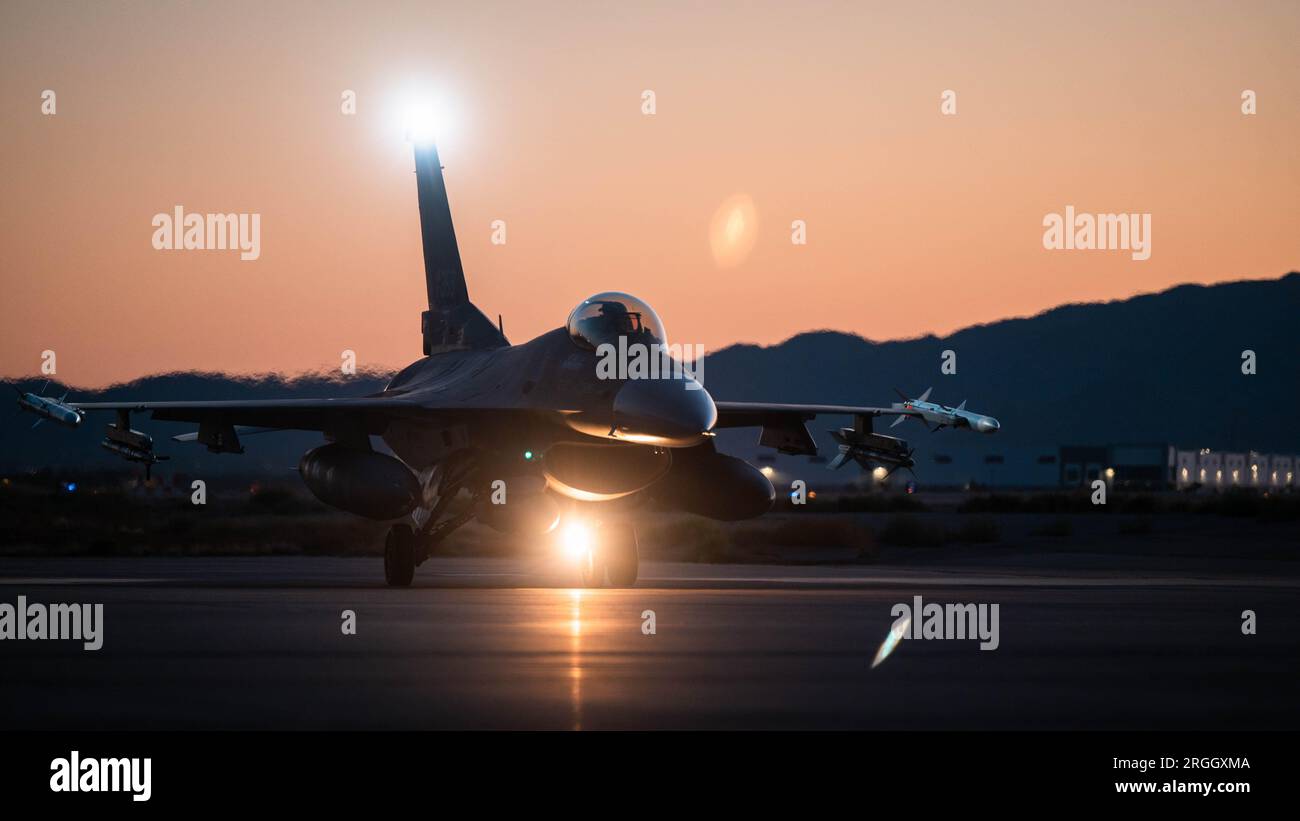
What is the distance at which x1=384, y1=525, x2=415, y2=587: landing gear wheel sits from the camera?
25047 mm

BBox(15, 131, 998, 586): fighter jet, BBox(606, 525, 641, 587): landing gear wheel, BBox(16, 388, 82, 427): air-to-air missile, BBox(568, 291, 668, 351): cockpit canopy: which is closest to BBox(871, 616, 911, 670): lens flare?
BBox(15, 131, 998, 586): fighter jet

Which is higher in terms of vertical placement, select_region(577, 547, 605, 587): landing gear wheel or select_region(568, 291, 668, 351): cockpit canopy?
select_region(568, 291, 668, 351): cockpit canopy

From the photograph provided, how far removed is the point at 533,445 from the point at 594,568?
2011mm

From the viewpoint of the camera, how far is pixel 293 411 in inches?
1025

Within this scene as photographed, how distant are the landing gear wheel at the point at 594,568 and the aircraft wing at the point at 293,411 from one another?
2.86 m

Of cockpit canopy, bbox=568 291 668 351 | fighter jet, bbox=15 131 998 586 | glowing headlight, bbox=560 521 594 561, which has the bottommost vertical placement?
glowing headlight, bbox=560 521 594 561

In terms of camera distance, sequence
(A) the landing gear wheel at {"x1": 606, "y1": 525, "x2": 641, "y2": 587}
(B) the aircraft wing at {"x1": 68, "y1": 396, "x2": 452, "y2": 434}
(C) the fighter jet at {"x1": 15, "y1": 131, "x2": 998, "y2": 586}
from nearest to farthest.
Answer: (C) the fighter jet at {"x1": 15, "y1": 131, "x2": 998, "y2": 586} → (A) the landing gear wheel at {"x1": 606, "y1": 525, "x2": 641, "y2": 587} → (B) the aircraft wing at {"x1": 68, "y1": 396, "x2": 452, "y2": 434}

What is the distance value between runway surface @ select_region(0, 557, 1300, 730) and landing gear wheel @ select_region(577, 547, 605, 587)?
2150mm

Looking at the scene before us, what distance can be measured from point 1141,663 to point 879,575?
15578 millimetres

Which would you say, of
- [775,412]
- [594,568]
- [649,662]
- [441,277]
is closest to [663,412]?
[594,568]

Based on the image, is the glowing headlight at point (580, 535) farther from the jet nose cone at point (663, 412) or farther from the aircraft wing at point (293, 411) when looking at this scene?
the jet nose cone at point (663, 412)

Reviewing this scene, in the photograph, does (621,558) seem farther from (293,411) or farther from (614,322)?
(293,411)

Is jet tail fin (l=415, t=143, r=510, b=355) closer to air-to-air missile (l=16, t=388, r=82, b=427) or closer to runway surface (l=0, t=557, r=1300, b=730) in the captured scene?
air-to-air missile (l=16, t=388, r=82, b=427)

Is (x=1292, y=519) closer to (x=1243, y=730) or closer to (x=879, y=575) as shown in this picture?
(x=879, y=575)
